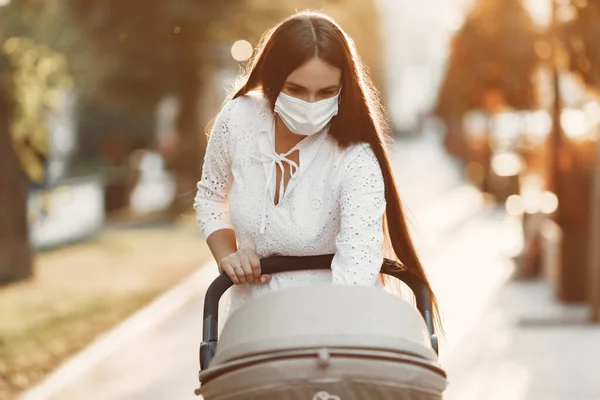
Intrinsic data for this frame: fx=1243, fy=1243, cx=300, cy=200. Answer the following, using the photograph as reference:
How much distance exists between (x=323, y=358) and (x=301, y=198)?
2.45 ft

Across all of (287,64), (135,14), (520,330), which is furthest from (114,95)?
(287,64)

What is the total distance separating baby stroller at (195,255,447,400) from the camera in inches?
108

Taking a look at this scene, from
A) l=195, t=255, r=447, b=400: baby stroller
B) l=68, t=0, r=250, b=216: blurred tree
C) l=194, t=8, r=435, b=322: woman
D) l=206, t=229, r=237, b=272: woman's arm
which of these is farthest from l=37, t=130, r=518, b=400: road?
l=68, t=0, r=250, b=216: blurred tree

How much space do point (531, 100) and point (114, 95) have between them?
25.8 ft

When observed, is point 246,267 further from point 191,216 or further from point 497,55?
point 497,55

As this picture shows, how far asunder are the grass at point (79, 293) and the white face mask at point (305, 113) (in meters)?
4.89

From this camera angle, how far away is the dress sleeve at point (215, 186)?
3576 millimetres

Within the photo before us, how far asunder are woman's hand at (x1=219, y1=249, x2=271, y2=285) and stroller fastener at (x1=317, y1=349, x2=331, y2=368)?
69 centimetres

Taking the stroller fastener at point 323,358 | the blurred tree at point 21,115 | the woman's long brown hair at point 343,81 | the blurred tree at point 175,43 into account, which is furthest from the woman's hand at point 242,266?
the blurred tree at point 175,43

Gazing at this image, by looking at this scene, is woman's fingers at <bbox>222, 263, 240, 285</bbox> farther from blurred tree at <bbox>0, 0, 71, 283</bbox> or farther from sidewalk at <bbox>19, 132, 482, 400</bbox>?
blurred tree at <bbox>0, 0, 71, 283</bbox>

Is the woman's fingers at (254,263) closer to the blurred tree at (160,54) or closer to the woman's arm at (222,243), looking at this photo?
the woman's arm at (222,243)

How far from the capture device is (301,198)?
3.38 m

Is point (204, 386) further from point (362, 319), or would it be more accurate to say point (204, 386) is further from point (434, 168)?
point (434, 168)

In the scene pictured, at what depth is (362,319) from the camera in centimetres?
287
